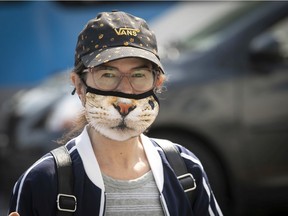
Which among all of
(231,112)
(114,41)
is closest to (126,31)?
(114,41)

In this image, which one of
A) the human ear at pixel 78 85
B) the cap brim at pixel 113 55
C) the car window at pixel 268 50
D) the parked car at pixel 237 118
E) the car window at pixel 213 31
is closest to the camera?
the cap brim at pixel 113 55

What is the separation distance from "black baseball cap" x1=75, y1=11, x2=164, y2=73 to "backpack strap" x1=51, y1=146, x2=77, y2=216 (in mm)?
326

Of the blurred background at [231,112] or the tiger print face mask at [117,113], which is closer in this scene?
the tiger print face mask at [117,113]

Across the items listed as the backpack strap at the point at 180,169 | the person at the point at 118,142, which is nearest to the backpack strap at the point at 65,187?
the person at the point at 118,142

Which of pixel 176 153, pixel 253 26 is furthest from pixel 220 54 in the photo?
pixel 176 153

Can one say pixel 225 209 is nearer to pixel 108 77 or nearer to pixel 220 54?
pixel 220 54

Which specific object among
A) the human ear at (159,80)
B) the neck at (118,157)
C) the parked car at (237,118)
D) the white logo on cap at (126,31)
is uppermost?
the white logo on cap at (126,31)

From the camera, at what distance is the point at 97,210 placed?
259 cm

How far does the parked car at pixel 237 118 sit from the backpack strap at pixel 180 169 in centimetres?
344

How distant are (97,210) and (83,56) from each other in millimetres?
522

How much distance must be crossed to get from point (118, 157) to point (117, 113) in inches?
5.9

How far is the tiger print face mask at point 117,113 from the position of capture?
2.74 meters

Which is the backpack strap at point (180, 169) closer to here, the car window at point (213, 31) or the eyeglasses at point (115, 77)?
the eyeglasses at point (115, 77)

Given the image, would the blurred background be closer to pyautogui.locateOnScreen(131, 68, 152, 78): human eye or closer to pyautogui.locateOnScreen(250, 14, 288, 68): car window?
pyautogui.locateOnScreen(250, 14, 288, 68): car window
